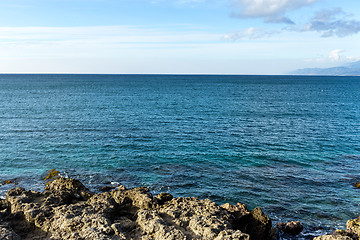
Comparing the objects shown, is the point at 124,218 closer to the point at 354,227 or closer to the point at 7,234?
the point at 7,234

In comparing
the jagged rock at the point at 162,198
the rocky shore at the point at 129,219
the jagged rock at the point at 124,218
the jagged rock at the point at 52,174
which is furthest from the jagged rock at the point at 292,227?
the jagged rock at the point at 52,174

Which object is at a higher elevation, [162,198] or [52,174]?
[162,198]

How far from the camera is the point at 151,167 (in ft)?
122

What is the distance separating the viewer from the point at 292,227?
2278 centimetres

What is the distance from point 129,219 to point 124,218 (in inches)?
15.0

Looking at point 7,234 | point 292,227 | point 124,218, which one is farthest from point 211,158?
point 7,234

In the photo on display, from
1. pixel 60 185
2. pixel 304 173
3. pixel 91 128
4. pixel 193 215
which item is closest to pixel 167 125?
pixel 91 128

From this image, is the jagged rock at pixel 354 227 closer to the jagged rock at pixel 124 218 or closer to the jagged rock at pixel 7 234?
the jagged rock at pixel 124 218

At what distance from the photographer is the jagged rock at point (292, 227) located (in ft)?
74.5

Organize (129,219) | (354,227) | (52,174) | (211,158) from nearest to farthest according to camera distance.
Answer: (129,219)
(354,227)
(52,174)
(211,158)

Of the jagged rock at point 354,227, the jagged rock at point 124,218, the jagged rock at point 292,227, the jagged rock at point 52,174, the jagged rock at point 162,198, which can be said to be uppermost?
the jagged rock at point 124,218

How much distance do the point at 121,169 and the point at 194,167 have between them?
985cm

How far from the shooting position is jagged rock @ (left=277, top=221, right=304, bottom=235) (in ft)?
74.5

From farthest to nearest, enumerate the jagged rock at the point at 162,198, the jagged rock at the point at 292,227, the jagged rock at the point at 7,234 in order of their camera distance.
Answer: the jagged rock at the point at 292,227, the jagged rock at the point at 162,198, the jagged rock at the point at 7,234
